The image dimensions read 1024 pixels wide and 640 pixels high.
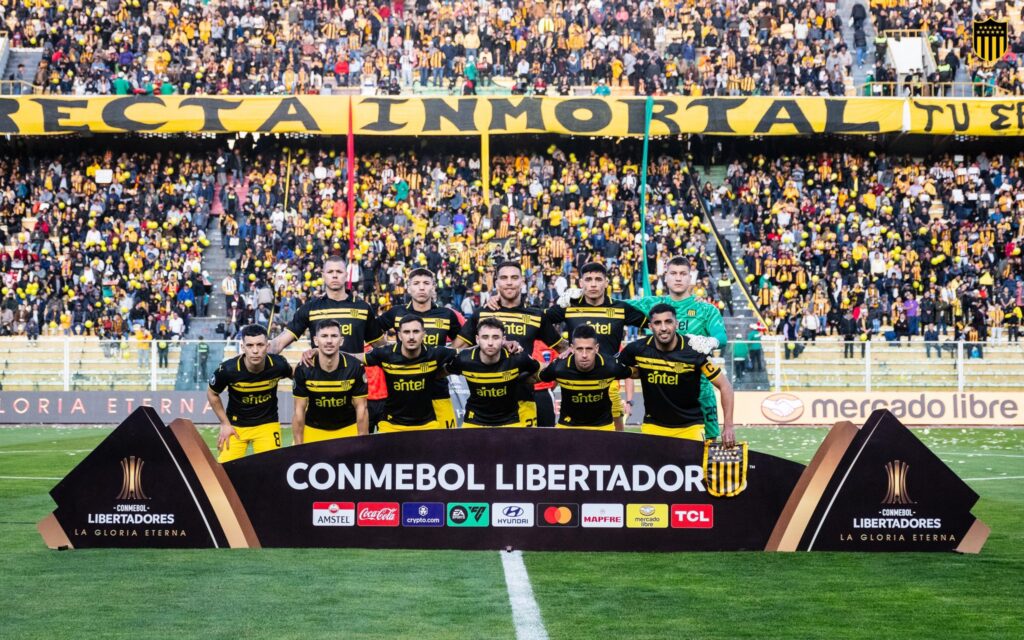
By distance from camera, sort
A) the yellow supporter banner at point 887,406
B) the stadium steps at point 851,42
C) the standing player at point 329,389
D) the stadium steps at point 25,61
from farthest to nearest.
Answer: the stadium steps at point 25,61, the stadium steps at point 851,42, the yellow supporter banner at point 887,406, the standing player at point 329,389

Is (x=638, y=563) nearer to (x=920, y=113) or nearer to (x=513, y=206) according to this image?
(x=513, y=206)

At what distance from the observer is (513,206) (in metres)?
34.0

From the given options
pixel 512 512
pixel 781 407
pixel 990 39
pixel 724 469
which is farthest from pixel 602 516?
pixel 990 39

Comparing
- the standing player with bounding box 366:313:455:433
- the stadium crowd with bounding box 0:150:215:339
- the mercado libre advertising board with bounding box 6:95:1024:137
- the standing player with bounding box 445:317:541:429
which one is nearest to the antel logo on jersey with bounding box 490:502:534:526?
the standing player with bounding box 445:317:541:429

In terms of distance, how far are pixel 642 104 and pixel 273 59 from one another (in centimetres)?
1062

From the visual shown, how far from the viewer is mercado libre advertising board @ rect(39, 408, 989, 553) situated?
30.2ft

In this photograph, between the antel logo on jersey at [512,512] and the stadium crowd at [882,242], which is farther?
the stadium crowd at [882,242]

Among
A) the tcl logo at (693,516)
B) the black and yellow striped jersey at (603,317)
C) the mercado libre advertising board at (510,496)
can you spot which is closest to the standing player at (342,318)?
the black and yellow striped jersey at (603,317)

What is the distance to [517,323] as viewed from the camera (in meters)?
11.4

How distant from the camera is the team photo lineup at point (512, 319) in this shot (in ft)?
27.4

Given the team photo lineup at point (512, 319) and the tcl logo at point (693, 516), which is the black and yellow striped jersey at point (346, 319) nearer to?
the team photo lineup at point (512, 319)

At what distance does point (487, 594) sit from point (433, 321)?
14.4 ft

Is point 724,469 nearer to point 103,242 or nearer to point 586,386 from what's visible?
point 586,386

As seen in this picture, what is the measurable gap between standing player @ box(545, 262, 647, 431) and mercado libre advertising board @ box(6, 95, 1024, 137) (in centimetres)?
2282
